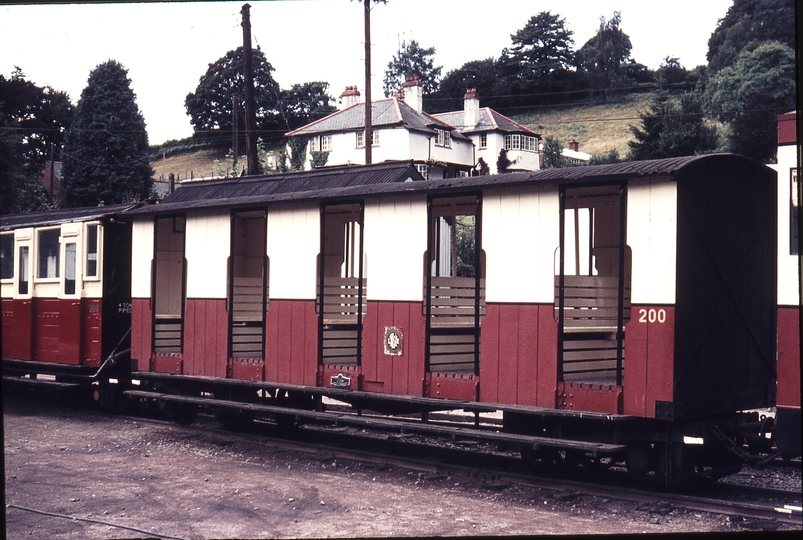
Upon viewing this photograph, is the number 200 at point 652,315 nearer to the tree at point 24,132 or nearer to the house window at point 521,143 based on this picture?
the tree at point 24,132

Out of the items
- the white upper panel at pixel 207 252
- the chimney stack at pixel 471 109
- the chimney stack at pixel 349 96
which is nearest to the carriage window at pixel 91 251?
the white upper panel at pixel 207 252

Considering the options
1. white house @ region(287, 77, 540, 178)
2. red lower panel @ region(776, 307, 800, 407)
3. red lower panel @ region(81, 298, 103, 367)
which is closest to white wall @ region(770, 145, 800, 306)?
red lower panel @ region(776, 307, 800, 407)

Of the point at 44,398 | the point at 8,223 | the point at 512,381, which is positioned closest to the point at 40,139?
the point at 8,223

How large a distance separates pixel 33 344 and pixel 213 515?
29.4ft

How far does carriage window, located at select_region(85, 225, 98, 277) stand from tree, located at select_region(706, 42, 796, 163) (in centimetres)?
1231

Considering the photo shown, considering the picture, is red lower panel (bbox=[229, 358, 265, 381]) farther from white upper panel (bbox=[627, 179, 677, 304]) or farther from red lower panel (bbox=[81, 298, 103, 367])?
white upper panel (bbox=[627, 179, 677, 304])

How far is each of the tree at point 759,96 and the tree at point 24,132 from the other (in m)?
14.3

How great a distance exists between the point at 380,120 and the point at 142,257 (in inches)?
902

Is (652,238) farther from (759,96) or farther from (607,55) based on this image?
(607,55)

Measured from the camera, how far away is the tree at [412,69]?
35469mm

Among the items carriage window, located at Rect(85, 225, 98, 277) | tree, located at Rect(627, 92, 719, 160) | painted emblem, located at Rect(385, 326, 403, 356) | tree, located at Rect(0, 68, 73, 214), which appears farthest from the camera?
tree, located at Rect(627, 92, 719, 160)

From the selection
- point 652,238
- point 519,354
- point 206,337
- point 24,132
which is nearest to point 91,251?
point 206,337

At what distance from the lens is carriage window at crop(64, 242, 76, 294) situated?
1455 cm

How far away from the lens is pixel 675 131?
2653cm
